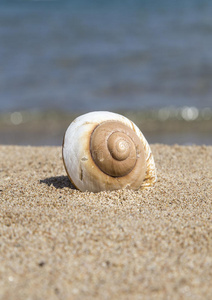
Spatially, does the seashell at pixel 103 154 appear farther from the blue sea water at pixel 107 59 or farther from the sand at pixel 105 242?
the blue sea water at pixel 107 59

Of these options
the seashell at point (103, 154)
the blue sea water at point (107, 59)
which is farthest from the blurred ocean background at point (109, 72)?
the seashell at point (103, 154)

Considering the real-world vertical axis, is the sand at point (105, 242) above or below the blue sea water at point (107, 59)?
below

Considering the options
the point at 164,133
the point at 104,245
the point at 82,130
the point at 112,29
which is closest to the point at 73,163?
the point at 82,130

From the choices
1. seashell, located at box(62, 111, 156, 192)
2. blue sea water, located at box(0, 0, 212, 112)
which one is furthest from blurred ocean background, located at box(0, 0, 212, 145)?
seashell, located at box(62, 111, 156, 192)

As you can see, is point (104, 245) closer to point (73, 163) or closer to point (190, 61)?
point (73, 163)

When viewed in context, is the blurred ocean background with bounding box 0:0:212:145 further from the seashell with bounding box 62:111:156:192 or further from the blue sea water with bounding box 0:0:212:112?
the seashell with bounding box 62:111:156:192

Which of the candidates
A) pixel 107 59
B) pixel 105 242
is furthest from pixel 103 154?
pixel 107 59
